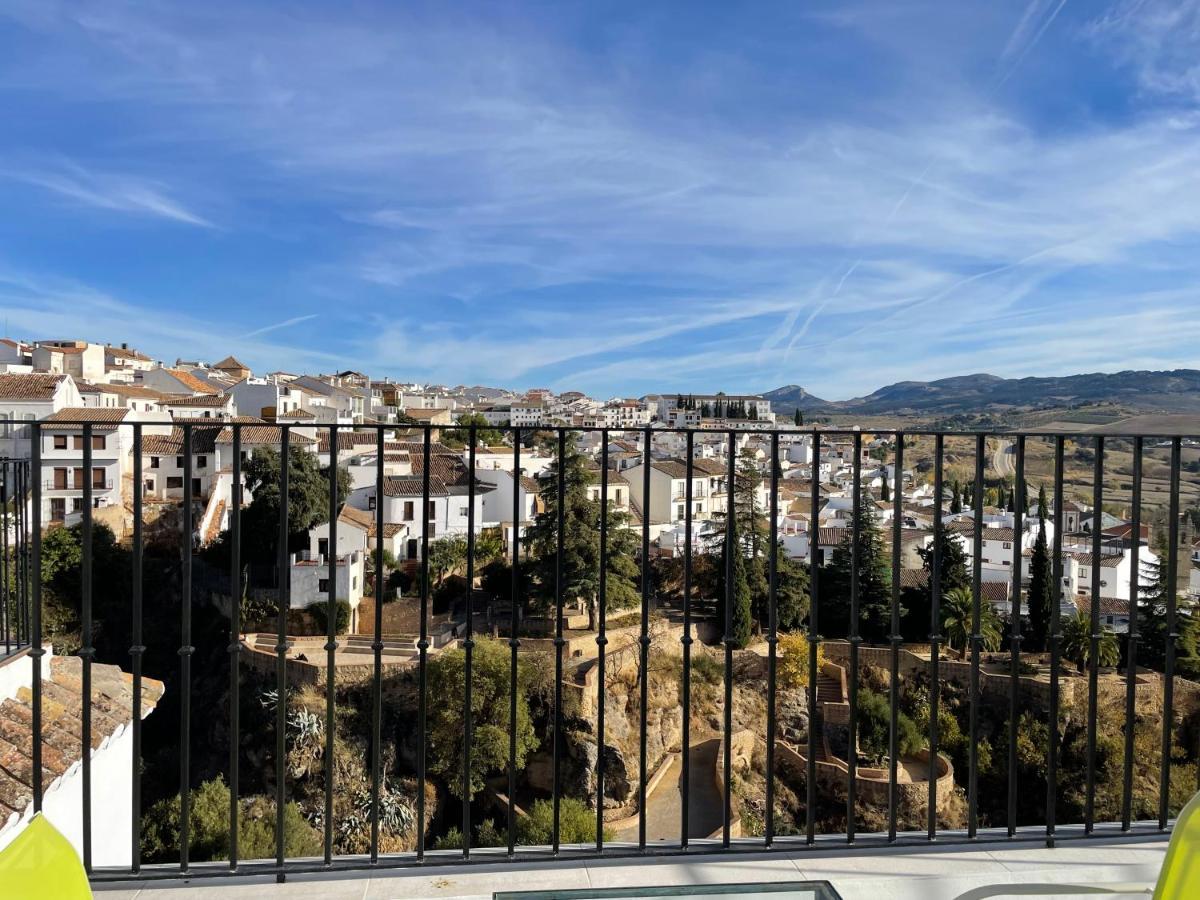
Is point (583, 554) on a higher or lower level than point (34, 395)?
lower

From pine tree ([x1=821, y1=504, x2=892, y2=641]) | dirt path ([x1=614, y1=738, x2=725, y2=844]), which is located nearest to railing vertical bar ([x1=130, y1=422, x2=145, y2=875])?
dirt path ([x1=614, y1=738, x2=725, y2=844])

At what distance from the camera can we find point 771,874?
1901 mm

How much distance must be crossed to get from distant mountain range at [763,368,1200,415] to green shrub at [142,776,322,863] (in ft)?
30.7

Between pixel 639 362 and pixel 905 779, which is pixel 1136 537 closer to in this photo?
pixel 905 779

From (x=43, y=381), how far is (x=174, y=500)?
6.48 metres

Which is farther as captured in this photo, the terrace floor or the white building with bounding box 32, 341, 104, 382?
the white building with bounding box 32, 341, 104, 382

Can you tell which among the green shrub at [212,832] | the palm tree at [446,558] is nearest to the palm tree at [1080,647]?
the palm tree at [446,558]

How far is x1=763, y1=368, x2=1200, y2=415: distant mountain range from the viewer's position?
6.64 metres

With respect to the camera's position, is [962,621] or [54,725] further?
[962,621]

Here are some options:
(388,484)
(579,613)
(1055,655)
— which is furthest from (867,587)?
(1055,655)

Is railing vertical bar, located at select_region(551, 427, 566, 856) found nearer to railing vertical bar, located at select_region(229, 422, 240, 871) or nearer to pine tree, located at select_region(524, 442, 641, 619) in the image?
railing vertical bar, located at select_region(229, 422, 240, 871)

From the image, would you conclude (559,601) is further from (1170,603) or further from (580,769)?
(580,769)

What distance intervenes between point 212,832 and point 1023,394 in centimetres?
1452

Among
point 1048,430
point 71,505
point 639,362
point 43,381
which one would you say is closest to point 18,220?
point 43,381
